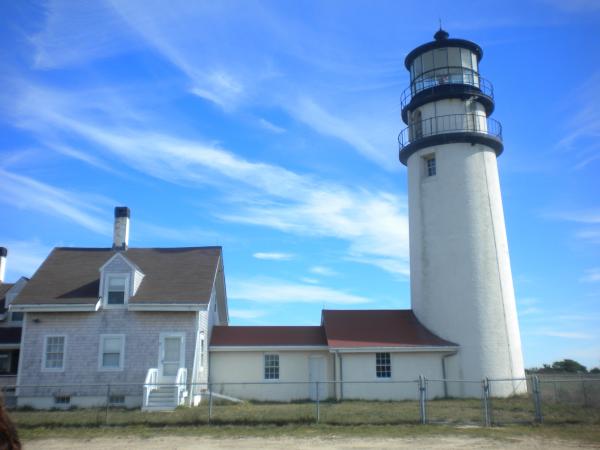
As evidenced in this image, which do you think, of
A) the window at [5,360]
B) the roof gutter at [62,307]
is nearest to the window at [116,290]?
the roof gutter at [62,307]

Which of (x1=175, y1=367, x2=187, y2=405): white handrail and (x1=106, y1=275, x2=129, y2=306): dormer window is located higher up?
(x1=106, y1=275, x2=129, y2=306): dormer window

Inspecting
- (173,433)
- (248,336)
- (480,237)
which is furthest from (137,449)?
(480,237)

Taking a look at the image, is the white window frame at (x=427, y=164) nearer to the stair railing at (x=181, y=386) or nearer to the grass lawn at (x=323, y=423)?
the grass lawn at (x=323, y=423)

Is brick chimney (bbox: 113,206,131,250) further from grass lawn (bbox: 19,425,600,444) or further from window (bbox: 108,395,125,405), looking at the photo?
grass lawn (bbox: 19,425,600,444)

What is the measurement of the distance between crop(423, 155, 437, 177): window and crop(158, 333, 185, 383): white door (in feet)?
46.8

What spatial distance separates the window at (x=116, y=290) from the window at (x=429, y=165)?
15.3 meters

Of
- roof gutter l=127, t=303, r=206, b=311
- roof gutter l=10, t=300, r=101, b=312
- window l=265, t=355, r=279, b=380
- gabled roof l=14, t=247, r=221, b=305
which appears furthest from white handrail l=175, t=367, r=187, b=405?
roof gutter l=10, t=300, r=101, b=312

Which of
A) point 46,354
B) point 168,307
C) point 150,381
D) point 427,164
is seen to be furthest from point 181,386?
point 427,164

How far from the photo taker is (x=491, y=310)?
2492 centimetres

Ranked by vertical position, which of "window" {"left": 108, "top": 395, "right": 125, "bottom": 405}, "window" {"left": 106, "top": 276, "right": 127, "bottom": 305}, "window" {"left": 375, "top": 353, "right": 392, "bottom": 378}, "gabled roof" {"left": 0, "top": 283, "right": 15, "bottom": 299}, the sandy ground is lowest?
the sandy ground

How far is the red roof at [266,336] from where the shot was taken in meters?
25.6

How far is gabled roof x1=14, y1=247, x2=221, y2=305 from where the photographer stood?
23328mm

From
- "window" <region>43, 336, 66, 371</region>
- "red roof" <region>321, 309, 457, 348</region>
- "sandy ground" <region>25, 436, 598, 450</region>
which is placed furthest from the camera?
"red roof" <region>321, 309, 457, 348</region>

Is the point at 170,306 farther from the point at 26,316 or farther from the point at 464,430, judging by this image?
the point at 464,430
